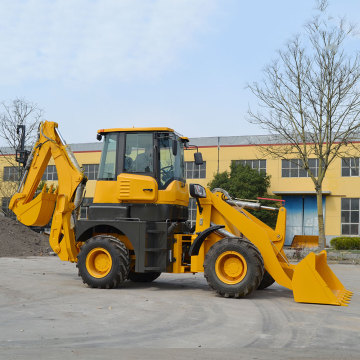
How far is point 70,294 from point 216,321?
12.0 ft

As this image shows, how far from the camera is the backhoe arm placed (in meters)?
12.3

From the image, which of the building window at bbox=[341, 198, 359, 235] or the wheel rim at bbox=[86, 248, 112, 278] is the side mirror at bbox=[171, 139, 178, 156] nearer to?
the wheel rim at bbox=[86, 248, 112, 278]

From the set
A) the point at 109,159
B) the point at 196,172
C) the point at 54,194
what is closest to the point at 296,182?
the point at 196,172

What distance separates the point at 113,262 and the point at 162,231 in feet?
3.90

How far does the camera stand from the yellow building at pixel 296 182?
122ft

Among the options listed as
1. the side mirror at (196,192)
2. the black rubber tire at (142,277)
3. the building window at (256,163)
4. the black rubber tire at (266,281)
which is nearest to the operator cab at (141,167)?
the side mirror at (196,192)

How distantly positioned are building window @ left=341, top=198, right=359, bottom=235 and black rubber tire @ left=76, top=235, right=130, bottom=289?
94.7 feet

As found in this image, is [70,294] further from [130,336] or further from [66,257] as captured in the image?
[130,336]

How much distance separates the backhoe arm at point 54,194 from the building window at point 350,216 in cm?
2809

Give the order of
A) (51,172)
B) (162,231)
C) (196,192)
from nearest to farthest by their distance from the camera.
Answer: (196,192) < (162,231) < (51,172)

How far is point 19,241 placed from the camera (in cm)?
2184

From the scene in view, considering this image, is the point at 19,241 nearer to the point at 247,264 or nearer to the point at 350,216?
the point at 247,264

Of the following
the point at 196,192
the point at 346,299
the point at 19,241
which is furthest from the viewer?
the point at 19,241

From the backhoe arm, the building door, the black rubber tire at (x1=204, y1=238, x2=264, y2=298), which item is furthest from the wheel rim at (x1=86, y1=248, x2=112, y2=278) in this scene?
the building door
